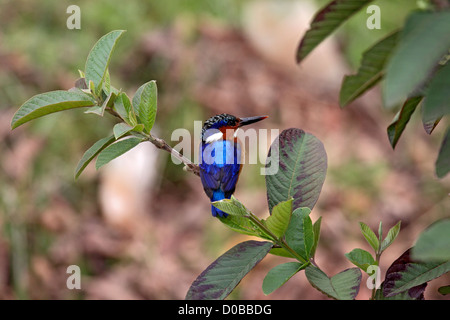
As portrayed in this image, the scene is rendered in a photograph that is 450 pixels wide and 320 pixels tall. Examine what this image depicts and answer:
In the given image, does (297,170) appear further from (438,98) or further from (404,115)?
(438,98)

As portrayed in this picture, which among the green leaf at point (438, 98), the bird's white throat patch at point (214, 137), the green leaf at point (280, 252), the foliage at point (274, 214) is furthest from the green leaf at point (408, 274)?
the bird's white throat patch at point (214, 137)

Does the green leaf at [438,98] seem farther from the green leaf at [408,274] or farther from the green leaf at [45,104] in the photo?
the green leaf at [45,104]

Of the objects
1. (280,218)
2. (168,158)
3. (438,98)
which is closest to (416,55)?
(438,98)

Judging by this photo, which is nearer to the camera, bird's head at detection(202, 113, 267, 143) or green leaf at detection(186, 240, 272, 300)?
green leaf at detection(186, 240, 272, 300)

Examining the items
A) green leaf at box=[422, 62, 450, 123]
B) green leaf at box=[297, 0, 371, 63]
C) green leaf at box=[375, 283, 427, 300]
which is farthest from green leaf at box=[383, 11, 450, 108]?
green leaf at box=[375, 283, 427, 300]

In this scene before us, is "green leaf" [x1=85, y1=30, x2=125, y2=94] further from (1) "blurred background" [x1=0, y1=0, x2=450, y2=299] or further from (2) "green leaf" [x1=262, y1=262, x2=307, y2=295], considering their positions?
(1) "blurred background" [x1=0, y1=0, x2=450, y2=299]

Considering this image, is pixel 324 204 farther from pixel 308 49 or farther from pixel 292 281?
pixel 308 49
